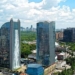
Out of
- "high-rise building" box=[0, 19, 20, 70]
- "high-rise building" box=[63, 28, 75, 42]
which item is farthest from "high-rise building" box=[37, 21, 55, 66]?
"high-rise building" box=[63, 28, 75, 42]

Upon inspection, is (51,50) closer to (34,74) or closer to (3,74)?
(34,74)

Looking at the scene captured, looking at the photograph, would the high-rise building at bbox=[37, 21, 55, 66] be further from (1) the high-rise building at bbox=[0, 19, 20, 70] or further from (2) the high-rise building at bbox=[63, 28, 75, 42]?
(2) the high-rise building at bbox=[63, 28, 75, 42]

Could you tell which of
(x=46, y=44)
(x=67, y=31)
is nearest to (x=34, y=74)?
(x=46, y=44)

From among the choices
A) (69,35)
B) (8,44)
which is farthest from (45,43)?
(69,35)

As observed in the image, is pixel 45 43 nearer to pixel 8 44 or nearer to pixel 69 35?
pixel 8 44

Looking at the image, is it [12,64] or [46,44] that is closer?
[12,64]

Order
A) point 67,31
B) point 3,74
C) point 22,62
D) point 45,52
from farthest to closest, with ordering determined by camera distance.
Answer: point 67,31
point 22,62
point 45,52
point 3,74
